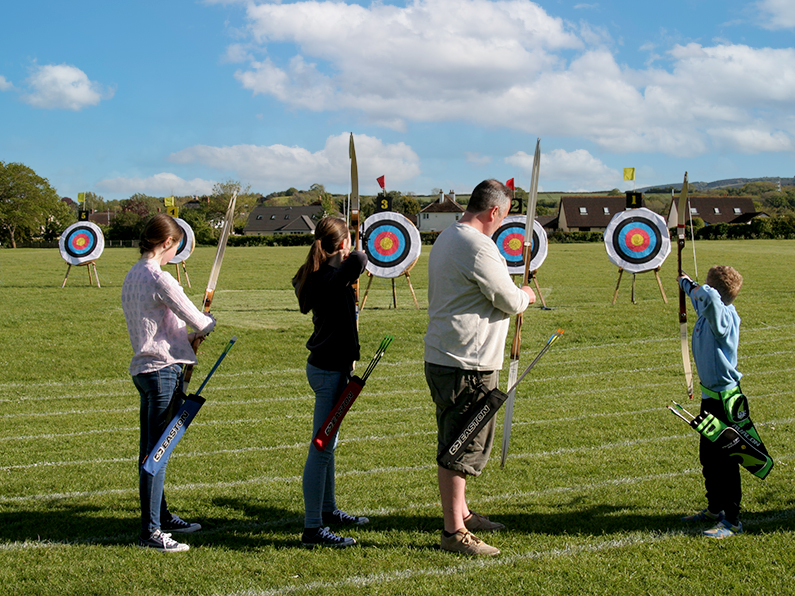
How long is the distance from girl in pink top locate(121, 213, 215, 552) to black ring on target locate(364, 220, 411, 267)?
10.4m

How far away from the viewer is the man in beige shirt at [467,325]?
2.94 meters

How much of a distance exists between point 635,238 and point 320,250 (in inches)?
473

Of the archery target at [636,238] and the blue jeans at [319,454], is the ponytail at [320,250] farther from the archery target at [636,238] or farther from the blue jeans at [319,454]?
the archery target at [636,238]

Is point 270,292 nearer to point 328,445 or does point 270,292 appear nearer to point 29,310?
point 29,310

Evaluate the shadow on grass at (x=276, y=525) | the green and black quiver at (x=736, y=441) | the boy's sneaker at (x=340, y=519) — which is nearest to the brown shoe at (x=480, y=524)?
the shadow on grass at (x=276, y=525)

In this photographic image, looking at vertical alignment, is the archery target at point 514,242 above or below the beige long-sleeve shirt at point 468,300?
above

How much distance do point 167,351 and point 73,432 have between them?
9.96ft

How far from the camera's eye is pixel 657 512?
11.8 ft

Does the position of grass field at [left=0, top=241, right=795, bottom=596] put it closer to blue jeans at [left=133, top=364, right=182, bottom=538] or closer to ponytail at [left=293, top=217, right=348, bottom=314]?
blue jeans at [left=133, top=364, right=182, bottom=538]

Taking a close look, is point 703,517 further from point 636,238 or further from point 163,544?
point 636,238

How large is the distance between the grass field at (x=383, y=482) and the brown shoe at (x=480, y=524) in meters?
0.08

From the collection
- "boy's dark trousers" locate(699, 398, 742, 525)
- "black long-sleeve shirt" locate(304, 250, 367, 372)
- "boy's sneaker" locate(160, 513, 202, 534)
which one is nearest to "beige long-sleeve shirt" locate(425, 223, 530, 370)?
"black long-sleeve shirt" locate(304, 250, 367, 372)

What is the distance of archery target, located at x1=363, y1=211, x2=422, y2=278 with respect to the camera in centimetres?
1355

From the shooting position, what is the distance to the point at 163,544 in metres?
3.17
